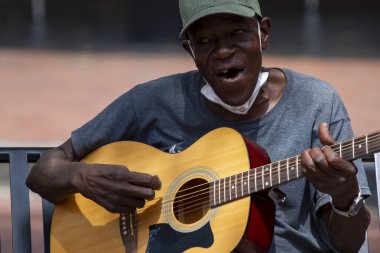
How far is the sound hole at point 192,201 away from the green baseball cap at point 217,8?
54cm

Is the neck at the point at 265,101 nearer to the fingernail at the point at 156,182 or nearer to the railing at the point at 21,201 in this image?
the fingernail at the point at 156,182

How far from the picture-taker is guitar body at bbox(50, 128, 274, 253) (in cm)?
394

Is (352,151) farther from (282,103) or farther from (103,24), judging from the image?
(103,24)

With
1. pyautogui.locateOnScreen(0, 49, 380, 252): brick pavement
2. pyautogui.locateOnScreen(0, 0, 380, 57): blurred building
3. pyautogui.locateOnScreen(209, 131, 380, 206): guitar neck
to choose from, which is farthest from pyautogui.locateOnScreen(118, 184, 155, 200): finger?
pyautogui.locateOnScreen(0, 0, 380, 57): blurred building

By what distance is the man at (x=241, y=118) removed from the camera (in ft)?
13.4

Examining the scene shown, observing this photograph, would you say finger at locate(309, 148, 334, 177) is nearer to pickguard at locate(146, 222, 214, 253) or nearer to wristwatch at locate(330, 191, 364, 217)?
wristwatch at locate(330, 191, 364, 217)

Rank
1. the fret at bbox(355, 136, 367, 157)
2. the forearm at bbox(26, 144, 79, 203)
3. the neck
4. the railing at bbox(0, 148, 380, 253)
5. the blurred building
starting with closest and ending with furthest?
the fret at bbox(355, 136, 367, 157) < the neck < the forearm at bbox(26, 144, 79, 203) < the railing at bbox(0, 148, 380, 253) < the blurred building

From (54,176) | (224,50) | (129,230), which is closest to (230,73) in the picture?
(224,50)

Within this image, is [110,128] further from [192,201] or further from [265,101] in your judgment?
[265,101]

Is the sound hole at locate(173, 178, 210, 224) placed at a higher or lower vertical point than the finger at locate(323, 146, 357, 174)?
lower

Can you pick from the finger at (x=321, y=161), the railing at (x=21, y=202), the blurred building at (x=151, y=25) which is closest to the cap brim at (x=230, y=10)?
the finger at (x=321, y=161)

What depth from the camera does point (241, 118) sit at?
4.24 metres

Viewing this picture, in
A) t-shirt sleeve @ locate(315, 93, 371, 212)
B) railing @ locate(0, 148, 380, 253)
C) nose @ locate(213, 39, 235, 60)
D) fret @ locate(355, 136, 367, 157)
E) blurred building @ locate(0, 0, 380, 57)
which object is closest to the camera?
fret @ locate(355, 136, 367, 157)

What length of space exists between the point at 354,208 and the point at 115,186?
34.3 inches
